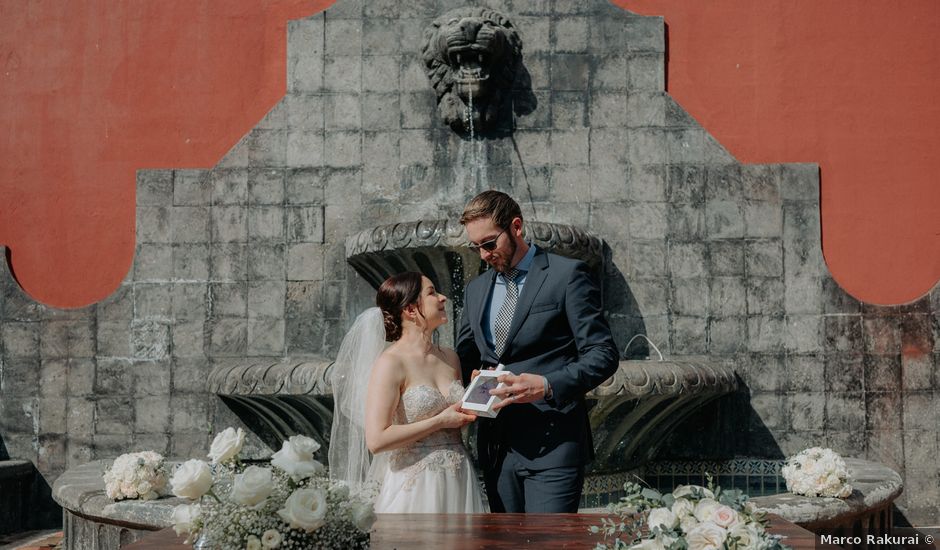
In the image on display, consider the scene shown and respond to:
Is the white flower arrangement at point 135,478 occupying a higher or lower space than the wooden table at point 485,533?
lower

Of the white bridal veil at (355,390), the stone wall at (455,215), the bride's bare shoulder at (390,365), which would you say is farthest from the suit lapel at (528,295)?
the stone wall at (455,215)

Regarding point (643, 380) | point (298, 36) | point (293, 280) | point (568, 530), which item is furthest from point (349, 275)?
point (568, 530)

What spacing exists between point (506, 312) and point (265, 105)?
157 inches

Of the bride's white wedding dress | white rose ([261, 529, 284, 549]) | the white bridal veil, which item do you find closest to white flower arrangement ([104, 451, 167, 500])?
the white bridal veil

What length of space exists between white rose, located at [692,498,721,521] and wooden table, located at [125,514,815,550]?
37 centimetres

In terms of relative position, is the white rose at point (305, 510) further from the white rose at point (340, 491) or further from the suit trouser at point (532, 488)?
the suit trouser at point (532, 488)

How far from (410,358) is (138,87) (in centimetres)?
432

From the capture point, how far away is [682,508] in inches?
77.2

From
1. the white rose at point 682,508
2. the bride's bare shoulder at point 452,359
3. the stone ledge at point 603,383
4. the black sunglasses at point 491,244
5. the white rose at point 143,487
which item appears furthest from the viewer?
the stone ledge at point 603,383

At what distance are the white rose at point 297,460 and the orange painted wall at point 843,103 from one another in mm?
5134

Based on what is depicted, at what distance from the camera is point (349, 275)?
259 inches

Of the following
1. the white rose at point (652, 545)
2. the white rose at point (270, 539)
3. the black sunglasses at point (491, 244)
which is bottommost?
the white rose at point (270, 539)

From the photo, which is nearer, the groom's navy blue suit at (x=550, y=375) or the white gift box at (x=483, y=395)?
the white gift box at (x=483, y=395)

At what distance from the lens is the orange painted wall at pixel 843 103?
261 inches
